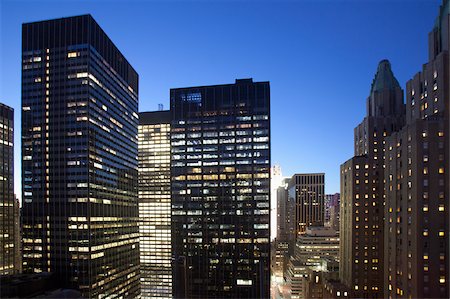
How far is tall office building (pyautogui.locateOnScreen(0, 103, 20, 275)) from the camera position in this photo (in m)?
96.2

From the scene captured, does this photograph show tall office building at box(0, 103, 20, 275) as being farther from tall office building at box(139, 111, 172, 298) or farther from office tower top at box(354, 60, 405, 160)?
office tower top at box(354, 60, 405, 160)

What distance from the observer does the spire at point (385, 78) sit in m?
73.0

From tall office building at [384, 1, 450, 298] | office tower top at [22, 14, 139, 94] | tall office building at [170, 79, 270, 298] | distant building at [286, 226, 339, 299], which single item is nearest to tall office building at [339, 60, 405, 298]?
tall office building at [170, 79, 270, 298]

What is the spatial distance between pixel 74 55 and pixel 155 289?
268 feet

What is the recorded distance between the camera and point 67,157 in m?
71.4

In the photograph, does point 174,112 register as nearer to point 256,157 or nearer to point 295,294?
point 256,157

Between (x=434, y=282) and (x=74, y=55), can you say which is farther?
(x=74, y=55)

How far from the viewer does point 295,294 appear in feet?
390

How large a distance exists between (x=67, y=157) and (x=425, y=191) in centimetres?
6625

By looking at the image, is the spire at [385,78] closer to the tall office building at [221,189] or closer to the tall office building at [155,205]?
the tall office building at [221,189]

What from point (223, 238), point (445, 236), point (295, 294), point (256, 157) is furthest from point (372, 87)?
point (295, 294)

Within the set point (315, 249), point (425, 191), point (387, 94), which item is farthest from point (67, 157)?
point (315, 249)

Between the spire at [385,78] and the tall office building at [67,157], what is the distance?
63775mm

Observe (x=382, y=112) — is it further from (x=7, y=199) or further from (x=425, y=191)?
(x=7, y=199)
